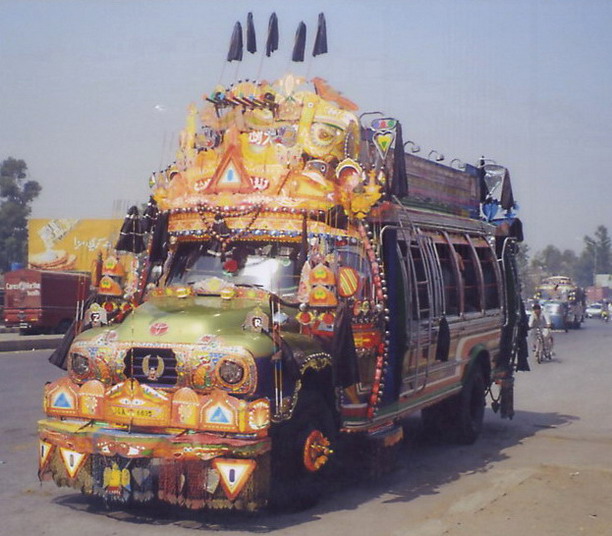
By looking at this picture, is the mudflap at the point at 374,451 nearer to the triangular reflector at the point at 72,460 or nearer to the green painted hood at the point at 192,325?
the green painted hood at the point at 192,325

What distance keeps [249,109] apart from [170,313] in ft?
8.12

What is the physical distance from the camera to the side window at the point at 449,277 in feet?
34.0

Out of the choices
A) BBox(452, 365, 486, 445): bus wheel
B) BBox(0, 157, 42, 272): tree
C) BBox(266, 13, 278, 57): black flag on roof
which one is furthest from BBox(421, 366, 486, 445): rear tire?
BBox(0, 157, 42, 272): tree

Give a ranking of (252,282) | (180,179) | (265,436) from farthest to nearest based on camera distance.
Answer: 1. (180,179)
2. (252,282)
3. (265,436)

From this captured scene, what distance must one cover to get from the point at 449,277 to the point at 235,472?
190 inches

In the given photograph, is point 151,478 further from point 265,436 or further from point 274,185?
point 274,185

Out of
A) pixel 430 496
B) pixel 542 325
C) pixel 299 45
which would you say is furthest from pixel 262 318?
pixel 542 325

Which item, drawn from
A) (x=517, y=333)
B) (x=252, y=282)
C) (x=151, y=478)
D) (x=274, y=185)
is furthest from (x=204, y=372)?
(x=517, y=333)

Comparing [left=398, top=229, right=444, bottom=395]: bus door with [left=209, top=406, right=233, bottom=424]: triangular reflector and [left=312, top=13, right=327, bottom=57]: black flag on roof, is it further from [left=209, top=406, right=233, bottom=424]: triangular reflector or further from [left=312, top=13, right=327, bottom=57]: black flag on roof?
[left=209, top=406, right=233, bottom=424]: triangular reflector

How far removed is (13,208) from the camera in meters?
65.1

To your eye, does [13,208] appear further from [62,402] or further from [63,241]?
[62,402]

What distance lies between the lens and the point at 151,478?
265 inches

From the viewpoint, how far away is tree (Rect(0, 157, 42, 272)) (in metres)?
64.7

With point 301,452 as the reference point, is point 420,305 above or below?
above
